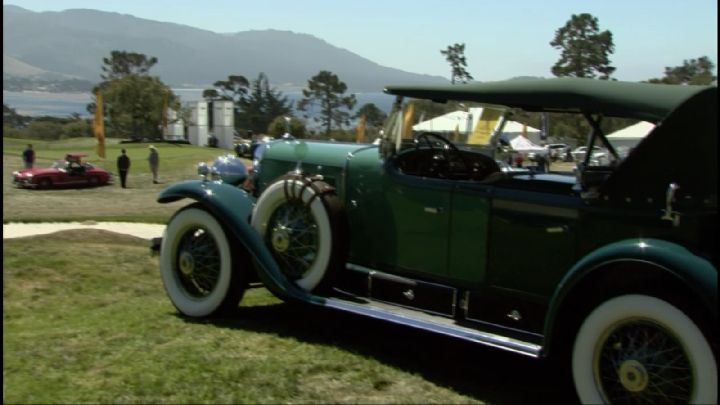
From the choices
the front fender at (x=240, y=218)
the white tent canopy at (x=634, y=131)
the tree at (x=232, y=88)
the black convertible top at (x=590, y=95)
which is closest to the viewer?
the black convertible top at (x=590, y=95)

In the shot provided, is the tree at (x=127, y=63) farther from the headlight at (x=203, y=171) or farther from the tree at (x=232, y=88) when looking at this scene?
the headlight at (x=203, y=171)

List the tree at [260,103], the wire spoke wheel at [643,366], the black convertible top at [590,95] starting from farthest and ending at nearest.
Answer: the tree at [260,103], the black convertible top at [590,95], the wire spoke wheel at [643,366]

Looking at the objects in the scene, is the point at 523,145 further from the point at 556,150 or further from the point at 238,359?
the point at 238,359

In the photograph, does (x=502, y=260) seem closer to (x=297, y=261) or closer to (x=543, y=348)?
(x=543, y=348)

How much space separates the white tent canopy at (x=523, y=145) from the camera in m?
5.23

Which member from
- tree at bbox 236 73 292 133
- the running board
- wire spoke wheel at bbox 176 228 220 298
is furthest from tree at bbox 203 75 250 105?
the running board

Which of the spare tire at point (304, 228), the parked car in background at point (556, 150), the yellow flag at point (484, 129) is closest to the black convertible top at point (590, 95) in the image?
the yellow flag at point (484, 129)

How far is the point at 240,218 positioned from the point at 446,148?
1.66 meters

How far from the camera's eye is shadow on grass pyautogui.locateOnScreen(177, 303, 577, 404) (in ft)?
13.9

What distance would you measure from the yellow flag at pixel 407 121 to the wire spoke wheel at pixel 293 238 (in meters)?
0.92

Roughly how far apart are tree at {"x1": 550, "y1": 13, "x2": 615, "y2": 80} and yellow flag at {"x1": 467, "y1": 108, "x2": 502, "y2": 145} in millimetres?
75919

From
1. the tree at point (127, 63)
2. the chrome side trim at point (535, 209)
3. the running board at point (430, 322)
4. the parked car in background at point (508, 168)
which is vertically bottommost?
the running board at point (430, 322)

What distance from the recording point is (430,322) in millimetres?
4449

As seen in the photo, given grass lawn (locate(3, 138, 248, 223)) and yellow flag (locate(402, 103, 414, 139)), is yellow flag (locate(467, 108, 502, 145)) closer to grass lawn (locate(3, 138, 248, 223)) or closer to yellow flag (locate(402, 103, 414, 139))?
yellow flag (locate(402, 103, 414, 139))
